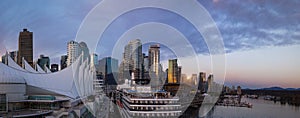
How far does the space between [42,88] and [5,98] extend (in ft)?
9.06

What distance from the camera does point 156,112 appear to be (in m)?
12.2

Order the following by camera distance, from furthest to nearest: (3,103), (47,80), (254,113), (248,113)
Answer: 1. (248,113)
2. (254,113)
3. (47,80)
4. (3,103)

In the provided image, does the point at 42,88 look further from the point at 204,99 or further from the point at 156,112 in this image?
the point at 204,99

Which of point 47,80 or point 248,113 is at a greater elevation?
point 47,80

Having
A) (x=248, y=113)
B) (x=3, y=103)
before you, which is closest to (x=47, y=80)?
(x=3, y=103)


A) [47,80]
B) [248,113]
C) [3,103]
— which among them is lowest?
[248,113]

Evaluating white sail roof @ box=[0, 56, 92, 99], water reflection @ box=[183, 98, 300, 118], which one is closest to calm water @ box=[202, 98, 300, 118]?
water reflection @ box=[183, 98, 300, 118]

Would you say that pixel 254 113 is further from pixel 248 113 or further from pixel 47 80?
pixel 47 80

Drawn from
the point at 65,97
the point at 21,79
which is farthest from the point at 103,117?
the point at 21,79

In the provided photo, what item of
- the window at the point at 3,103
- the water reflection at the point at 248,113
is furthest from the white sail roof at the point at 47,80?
the water reflection at the point at 248,113

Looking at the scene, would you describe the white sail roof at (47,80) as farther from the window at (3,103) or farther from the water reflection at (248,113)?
the water reflection at (248,113)

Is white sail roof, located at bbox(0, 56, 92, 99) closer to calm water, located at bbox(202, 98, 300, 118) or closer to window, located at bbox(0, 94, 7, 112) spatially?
window, located at bbox(0, 94, 7, 112)

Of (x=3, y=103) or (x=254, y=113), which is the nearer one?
(x=3, y=103)

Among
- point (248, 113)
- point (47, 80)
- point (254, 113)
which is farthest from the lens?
point (248, 113)
